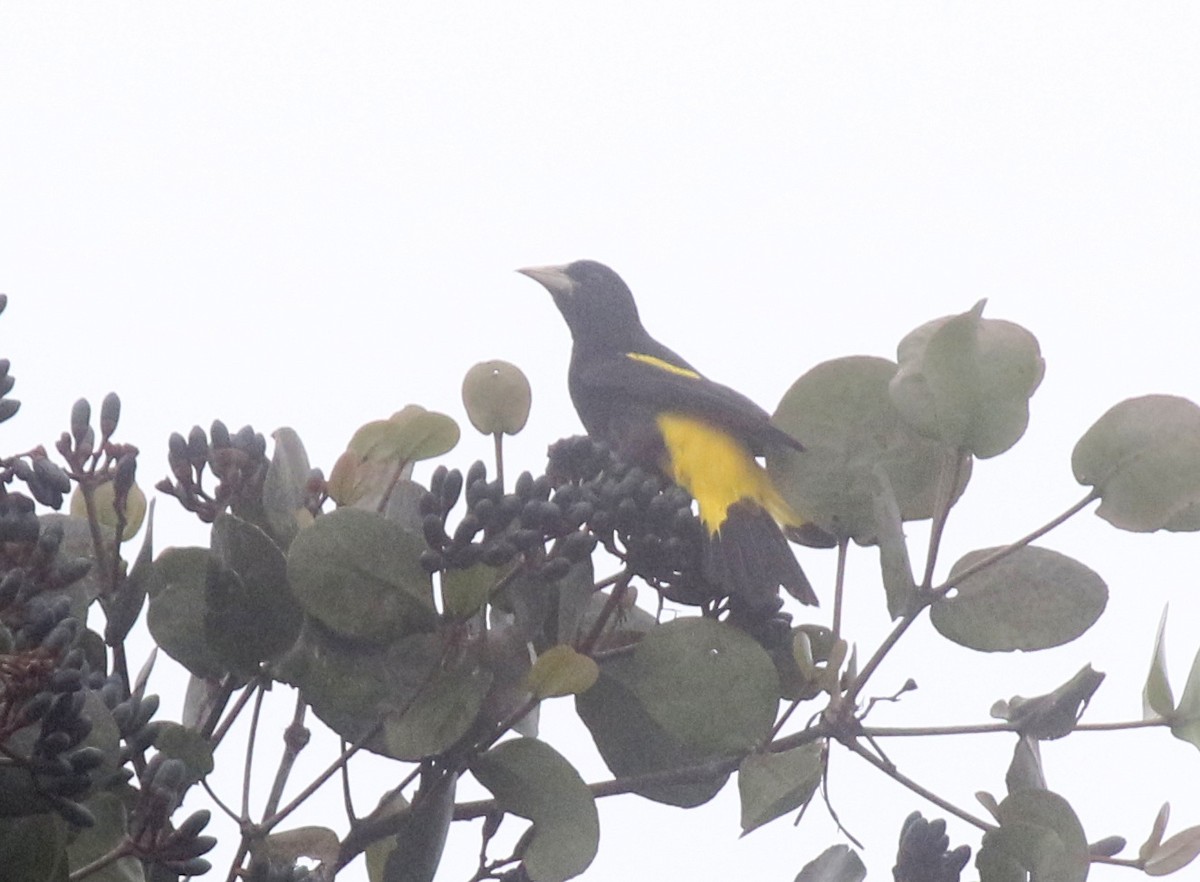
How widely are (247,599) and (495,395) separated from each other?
1.85ft

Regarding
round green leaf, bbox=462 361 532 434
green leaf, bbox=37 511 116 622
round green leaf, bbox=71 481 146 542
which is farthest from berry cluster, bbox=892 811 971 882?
round green leaf, bbox=71 481 146 542

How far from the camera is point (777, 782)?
67.9 inches

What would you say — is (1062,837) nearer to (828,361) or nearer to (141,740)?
(828,361)

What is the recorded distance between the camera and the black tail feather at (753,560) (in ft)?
7.00

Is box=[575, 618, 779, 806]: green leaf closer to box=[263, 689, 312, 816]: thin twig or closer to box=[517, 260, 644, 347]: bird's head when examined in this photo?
box=[263, 689, 312, 816]: thin twig

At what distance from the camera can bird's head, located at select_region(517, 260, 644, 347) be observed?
15.7 ft

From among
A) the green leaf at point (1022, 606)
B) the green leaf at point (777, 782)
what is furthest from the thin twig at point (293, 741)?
the green leaf at point (1022, 606)

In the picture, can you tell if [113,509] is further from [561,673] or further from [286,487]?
[561,673]

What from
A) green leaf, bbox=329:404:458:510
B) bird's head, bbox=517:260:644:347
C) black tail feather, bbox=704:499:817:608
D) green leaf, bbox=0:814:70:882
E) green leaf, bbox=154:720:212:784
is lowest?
green leaf, bbox=0:814:70:882

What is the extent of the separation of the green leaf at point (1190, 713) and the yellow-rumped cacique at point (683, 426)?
53cm

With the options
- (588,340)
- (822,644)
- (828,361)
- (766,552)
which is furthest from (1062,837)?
(588,340)

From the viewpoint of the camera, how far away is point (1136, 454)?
189 centimetres

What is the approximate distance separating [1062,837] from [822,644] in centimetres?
40

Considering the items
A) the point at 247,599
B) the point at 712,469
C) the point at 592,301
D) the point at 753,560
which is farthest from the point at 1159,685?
the point at 592,301
